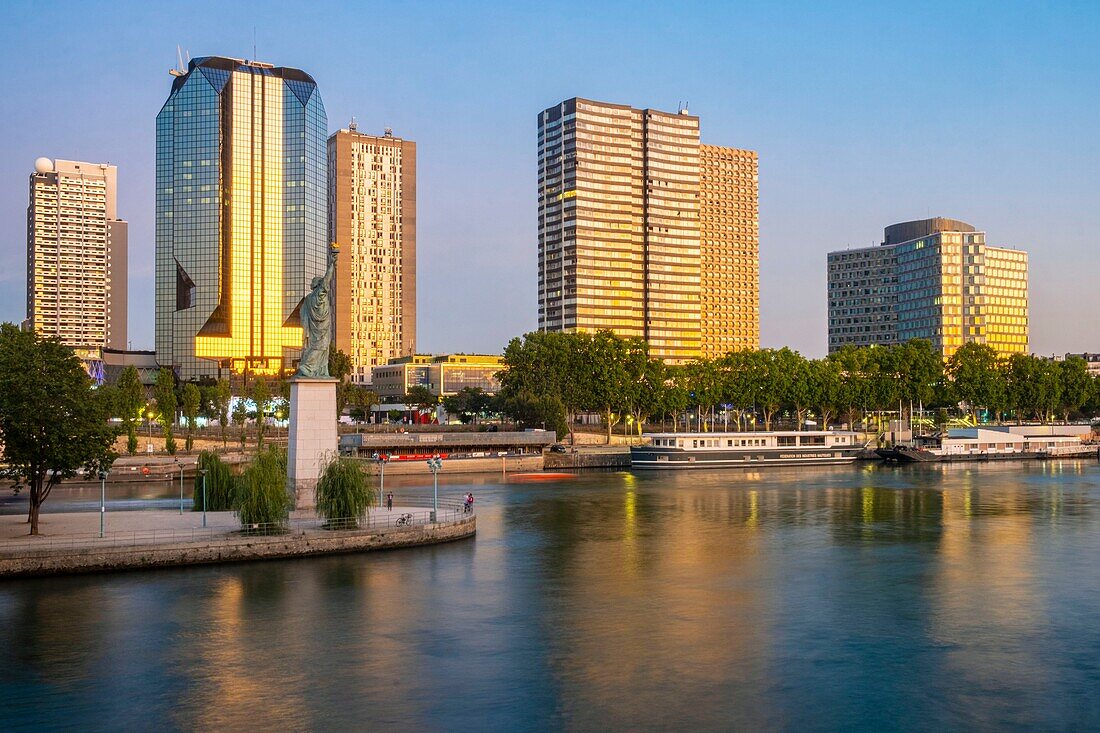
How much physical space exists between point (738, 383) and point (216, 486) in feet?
391

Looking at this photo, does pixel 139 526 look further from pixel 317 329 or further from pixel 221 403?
pixel 221 403

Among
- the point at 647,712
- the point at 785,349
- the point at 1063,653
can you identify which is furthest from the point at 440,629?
the point at 785,349

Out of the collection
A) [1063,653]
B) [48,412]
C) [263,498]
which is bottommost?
[1063,653]

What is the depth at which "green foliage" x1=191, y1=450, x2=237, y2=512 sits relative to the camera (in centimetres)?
6359

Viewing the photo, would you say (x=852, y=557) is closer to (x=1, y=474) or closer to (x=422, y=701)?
(x=422, y=701)

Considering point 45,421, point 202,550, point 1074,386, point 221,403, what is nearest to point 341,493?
point 202,550

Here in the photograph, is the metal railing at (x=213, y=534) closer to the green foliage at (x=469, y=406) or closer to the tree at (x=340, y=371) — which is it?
the tree at (x=340, y=371)

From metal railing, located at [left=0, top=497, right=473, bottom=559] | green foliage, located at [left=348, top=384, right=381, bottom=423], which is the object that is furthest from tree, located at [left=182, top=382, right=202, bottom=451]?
metal railing, located at [left=0, top=497, right=473, bottom=559]

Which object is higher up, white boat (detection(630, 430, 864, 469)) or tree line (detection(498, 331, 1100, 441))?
tree line (detection(498, 331, 1100, 441))

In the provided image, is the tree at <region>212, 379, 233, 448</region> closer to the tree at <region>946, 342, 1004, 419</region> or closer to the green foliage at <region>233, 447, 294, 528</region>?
the green foliage at <region>233, 447, 294, 528</region>

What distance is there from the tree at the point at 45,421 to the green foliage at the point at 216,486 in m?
9.16

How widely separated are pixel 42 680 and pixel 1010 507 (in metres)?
70.0

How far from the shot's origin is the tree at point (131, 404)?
4919 inches

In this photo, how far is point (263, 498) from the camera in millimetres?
52344
